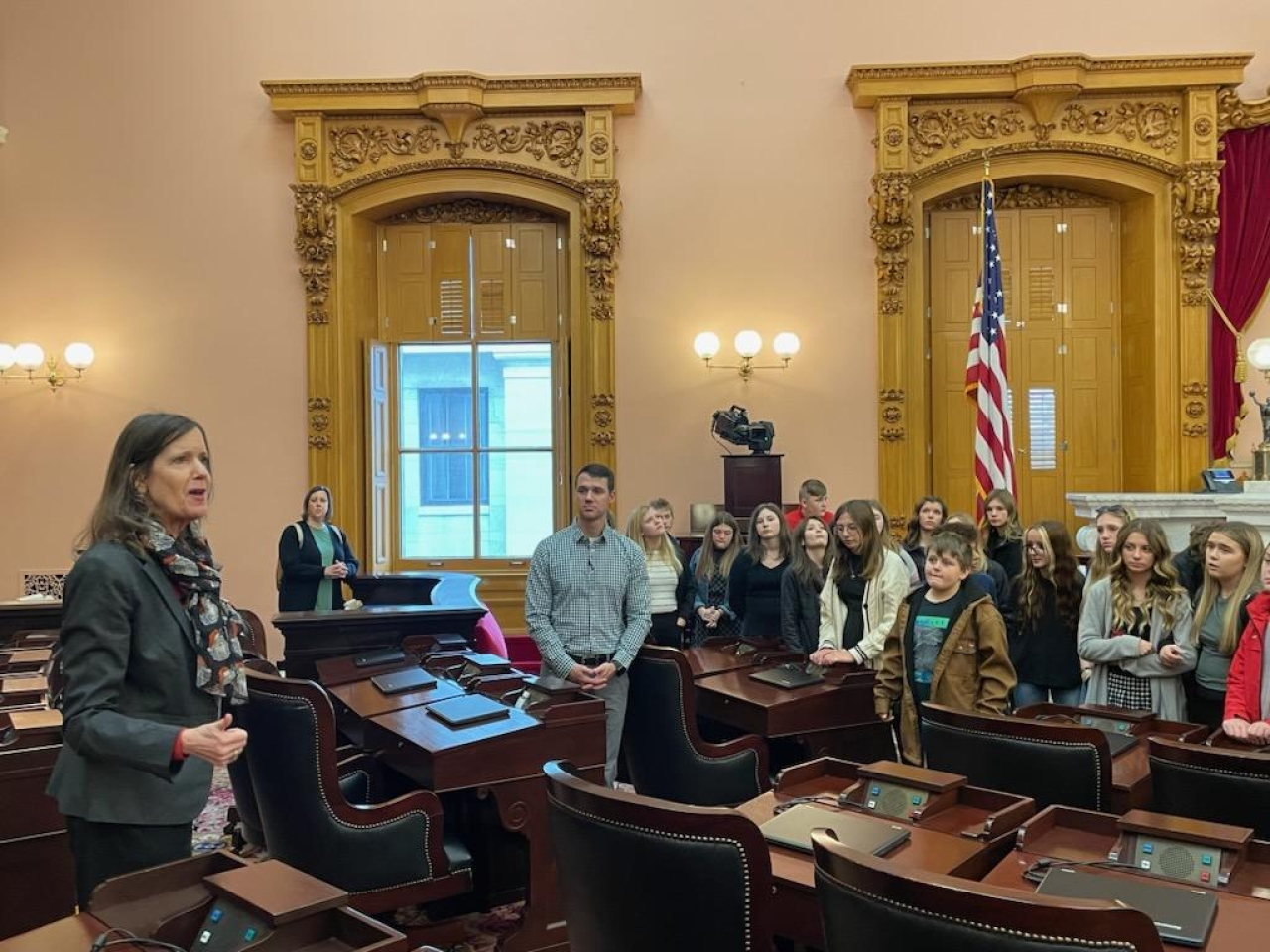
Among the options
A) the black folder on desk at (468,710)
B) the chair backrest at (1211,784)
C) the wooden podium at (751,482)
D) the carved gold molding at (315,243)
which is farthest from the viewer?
the carved gold molding at (315,243)

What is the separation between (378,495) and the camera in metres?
9.29

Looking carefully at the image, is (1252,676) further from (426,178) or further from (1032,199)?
(426,178)

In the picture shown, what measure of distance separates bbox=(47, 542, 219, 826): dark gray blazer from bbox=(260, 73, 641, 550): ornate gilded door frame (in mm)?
6883

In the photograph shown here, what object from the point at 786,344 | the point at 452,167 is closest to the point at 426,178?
the point at 452,167

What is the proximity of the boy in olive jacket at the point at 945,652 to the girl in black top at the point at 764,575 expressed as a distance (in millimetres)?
1330

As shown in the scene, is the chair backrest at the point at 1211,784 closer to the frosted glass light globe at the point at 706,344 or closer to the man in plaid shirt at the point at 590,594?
the man in plaid shirt at the point at 590,594

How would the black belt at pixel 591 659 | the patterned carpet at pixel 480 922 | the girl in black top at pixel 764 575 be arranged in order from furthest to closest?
1. the girl in black top at pixel 764 575
2. the black belt at pixel 591 659
3. the patterned carpet at pixel 480 922

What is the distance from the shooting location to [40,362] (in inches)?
352

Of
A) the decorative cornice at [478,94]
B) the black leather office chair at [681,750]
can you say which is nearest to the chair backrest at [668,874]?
the black leather office chair at [681,750]

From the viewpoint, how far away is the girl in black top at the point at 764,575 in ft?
18.2

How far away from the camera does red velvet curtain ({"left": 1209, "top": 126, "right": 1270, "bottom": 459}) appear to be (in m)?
8.64

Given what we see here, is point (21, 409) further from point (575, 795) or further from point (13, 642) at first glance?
point (575, 795)

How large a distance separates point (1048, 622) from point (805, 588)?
116cm

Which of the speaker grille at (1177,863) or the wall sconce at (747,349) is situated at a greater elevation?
the wall sconce at (747,349)
